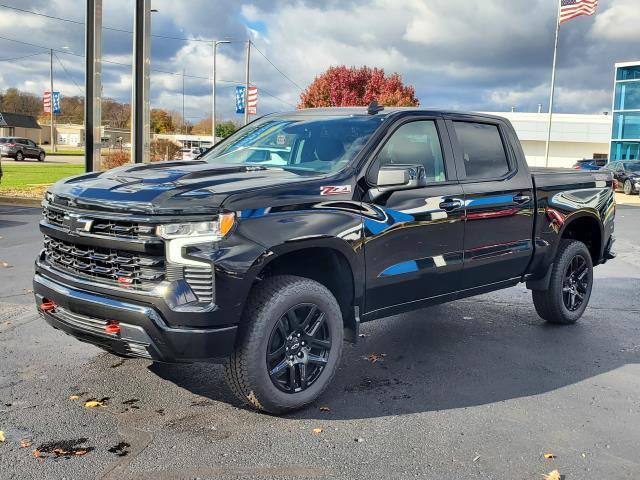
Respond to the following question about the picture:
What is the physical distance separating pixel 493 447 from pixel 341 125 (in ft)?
8.20

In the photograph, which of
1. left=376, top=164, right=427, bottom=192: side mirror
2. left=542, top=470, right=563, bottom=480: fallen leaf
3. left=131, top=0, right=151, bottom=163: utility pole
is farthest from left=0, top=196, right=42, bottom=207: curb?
left=542, top=470, right=563, bottom=480: fallen leaf

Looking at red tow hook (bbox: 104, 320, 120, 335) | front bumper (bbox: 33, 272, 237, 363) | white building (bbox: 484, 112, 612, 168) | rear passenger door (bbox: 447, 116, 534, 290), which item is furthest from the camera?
white building (bbox: 484, 112, 612, 168)

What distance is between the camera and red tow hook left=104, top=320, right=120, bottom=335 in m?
3.77

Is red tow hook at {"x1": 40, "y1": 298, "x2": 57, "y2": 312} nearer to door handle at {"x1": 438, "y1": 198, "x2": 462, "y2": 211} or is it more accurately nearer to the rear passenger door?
door handle at {"x1": 438, "y1": 198, "x2": 462, "y2": 211}

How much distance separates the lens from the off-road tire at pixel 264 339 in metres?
3.88

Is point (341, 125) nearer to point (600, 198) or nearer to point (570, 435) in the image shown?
point (570, 435)

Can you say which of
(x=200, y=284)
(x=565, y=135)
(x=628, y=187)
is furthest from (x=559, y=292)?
(x=565, y=135)

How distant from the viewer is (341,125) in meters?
5.00

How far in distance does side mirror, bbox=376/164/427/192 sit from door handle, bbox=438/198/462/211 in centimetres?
36

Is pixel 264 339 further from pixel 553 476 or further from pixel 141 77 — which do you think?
pixel 141 77

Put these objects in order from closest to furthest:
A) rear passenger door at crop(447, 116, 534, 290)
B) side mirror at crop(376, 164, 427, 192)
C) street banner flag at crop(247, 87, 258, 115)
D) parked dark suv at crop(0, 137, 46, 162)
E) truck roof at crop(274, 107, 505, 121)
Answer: side mirror at crop(376, 164, 427, 192), truck roof at crop(274, 107, 505, 121), rear passenger door at crop(447, 116, 534, 290), street banner flag at crop(247, 87, 258, 115), parked dark suv at crop(0, 137, 46, 162)

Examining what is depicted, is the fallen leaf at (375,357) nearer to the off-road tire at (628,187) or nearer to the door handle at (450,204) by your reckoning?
the door handle at (450,204)

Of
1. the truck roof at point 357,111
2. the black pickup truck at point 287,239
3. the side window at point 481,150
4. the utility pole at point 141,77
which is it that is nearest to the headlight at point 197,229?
the black pickup truck at point 287,239

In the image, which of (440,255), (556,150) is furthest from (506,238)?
(556,150)
